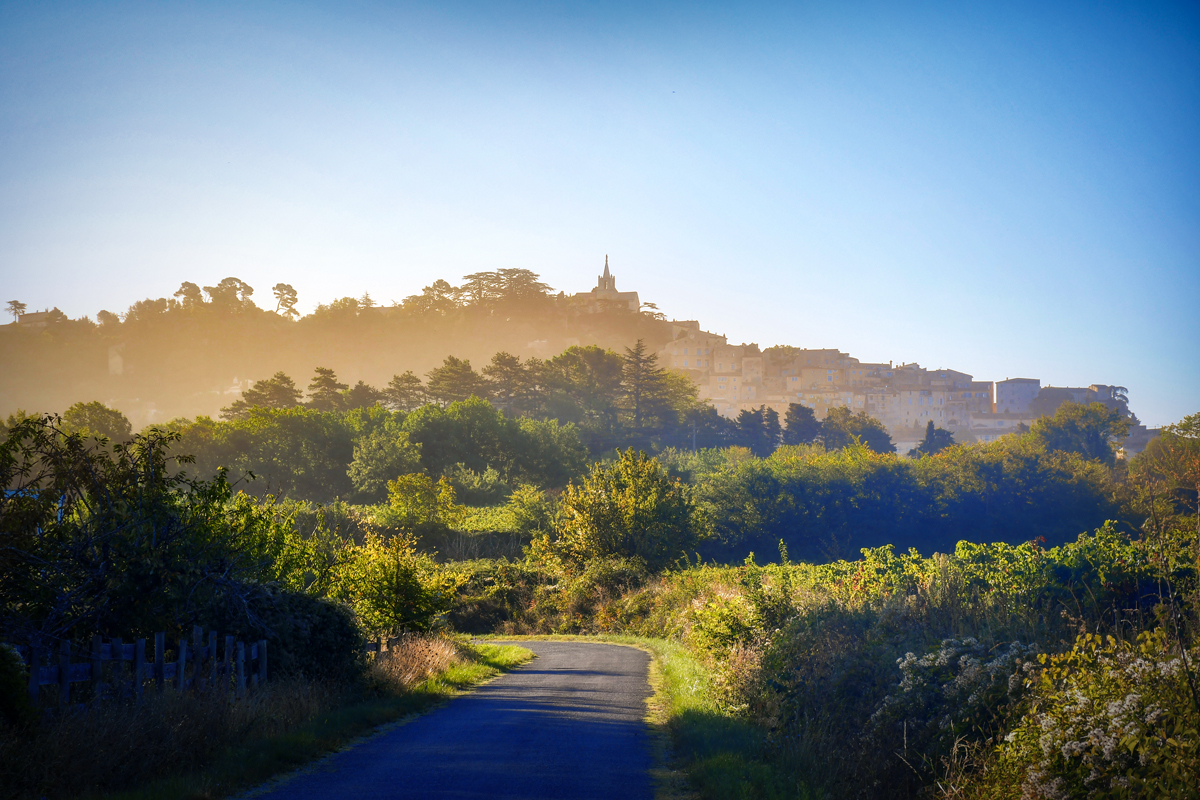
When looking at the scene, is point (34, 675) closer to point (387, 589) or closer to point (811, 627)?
point (811, 627)

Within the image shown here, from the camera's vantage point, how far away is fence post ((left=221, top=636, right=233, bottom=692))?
9.73 metres

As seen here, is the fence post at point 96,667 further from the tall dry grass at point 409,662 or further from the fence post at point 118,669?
the tall dry grass at point 409,662

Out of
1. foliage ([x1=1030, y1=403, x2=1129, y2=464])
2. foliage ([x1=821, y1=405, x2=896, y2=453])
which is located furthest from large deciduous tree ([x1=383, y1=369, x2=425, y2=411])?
foliage ([x1=1030, y1=403, x2=1129, y2=464])

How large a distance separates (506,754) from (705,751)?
229 cm

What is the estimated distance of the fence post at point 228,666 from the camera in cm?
973

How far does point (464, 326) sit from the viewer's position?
192 m

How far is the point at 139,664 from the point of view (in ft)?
28.7

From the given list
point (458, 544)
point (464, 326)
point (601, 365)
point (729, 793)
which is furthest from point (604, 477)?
point (464, 326)

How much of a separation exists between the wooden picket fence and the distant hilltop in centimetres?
16100

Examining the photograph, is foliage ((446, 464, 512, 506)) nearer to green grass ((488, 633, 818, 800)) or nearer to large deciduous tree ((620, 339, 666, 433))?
large deciduous tree ((620, 339, 666, 433))

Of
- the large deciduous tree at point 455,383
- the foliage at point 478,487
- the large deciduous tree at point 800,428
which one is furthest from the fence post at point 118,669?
the large deciduous tree at point 800,428

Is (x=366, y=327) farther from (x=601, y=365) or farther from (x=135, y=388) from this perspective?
(x=601, y=365)

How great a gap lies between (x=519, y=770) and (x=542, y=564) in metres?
33.3

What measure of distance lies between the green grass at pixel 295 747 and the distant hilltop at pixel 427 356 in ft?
518
